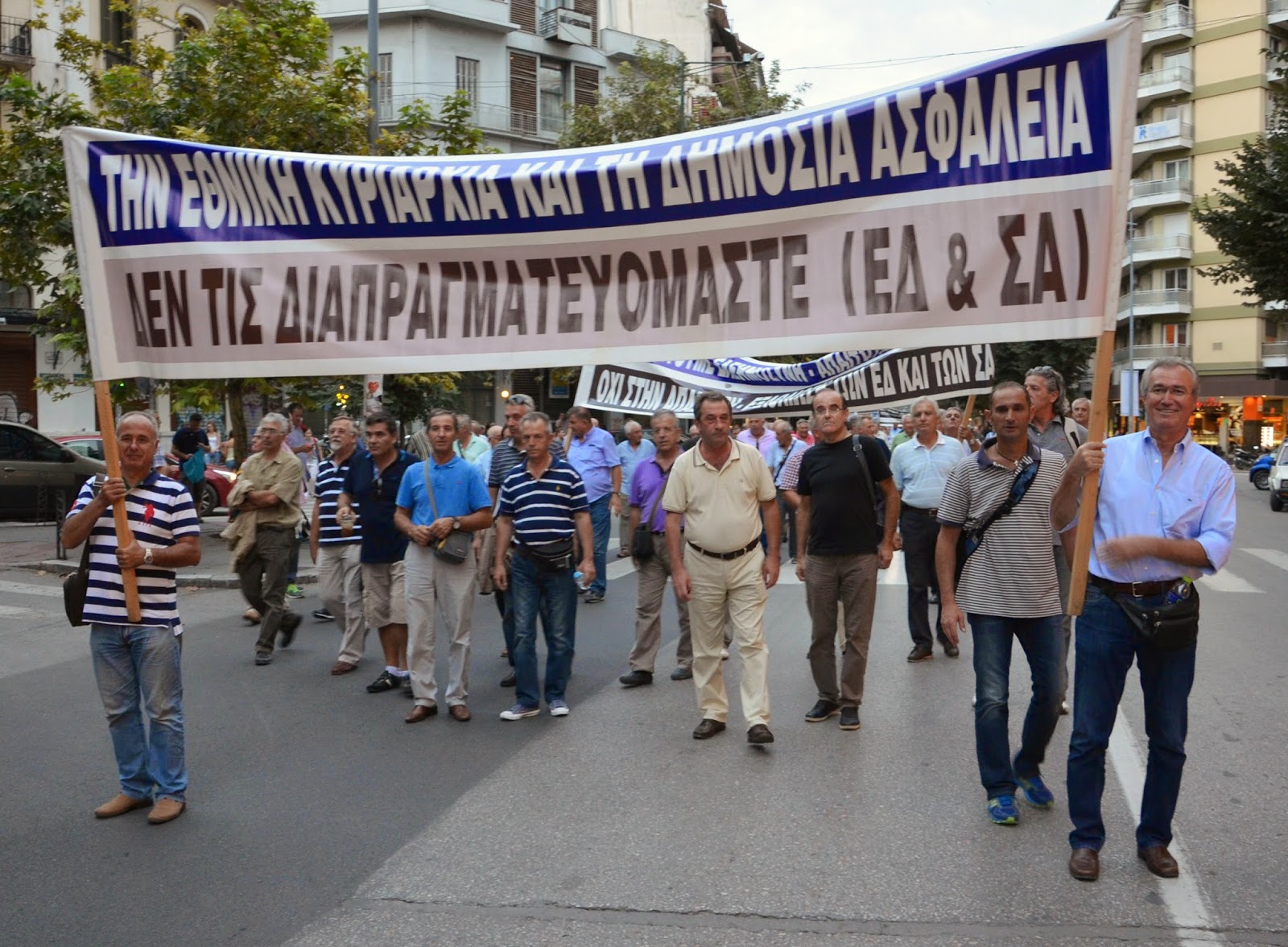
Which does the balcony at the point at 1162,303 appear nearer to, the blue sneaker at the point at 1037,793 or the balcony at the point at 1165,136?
the balcony at the point at 1165,136

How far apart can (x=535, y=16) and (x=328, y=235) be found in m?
39.5

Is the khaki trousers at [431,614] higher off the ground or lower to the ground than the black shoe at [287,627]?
higher

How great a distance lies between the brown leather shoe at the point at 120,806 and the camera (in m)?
5.63

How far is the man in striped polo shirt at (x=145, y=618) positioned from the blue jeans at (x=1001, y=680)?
11.2 feet

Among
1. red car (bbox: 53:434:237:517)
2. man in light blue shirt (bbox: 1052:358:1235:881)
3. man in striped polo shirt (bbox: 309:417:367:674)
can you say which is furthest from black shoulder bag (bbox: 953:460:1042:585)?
red car (bbox: 53:434:237:517)

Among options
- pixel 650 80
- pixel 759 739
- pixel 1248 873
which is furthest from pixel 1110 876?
pixel 650 80

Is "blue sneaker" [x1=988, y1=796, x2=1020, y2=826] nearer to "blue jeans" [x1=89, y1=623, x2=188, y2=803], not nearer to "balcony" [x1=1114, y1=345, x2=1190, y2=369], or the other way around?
"blue jeans" [x1=89, y1=623, x2=188, y2=803]

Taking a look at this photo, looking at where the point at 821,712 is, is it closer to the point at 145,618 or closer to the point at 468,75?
the point at 145,618

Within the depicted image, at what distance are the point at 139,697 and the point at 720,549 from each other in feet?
9.88

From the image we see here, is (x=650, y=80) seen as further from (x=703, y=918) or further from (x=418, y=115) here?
(x=703, y=918)

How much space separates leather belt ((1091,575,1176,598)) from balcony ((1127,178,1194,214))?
208 feet

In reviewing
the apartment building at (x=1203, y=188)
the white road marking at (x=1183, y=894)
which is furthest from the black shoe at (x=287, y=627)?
the apartment building at (x=1203, y=188)

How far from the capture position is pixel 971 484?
557 centimetres

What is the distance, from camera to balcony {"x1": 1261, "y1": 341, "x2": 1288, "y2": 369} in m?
59.4
